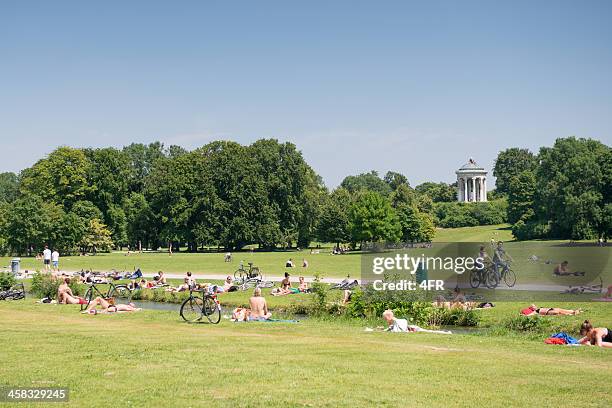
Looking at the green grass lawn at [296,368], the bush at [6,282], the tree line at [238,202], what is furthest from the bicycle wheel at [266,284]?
the tree line at [238,202]

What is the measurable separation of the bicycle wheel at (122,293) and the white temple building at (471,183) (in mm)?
165033

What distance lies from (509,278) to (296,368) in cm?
1796

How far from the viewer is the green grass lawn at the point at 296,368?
37.5ft

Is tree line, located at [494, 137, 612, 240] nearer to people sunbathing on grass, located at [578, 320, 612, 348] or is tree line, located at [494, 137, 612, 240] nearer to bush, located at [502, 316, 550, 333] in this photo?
bush, located at [502, 316, 550, 333]

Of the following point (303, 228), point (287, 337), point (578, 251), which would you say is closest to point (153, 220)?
point (303, 228)

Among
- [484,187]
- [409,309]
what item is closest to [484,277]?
[409,309]

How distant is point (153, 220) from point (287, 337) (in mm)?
83810

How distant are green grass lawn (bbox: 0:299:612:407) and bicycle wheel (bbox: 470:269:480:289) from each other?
6.79 meters

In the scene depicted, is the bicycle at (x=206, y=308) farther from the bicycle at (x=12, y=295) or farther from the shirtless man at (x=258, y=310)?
the bicycle at (x=12, y=295)

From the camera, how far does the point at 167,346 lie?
54.4ft

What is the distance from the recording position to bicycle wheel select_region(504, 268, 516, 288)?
96.4ft

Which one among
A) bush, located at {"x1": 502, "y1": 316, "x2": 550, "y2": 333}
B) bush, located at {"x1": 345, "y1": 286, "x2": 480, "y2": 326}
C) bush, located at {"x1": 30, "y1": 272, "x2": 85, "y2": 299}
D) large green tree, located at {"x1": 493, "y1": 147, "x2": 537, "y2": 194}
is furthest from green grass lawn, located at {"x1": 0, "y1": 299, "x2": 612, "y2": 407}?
large green tree, located at {"x1": 493, "y1": 147, "x2": 537, "y2": 194}

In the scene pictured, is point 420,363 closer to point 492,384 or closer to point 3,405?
point 492,384

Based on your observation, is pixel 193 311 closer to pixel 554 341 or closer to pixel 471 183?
pixel 554 341
